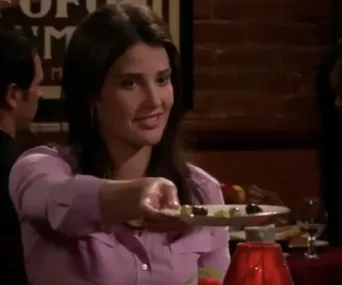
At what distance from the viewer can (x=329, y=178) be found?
2.62 meters

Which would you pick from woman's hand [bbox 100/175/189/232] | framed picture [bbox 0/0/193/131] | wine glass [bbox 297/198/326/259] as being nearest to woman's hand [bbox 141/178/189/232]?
woman's hand [bbox 100/175/189/232]

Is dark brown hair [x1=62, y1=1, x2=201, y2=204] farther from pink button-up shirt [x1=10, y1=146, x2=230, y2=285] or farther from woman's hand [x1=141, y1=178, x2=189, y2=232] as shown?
woman's hand [x1=141, y1=178, x2=189, y2=232]

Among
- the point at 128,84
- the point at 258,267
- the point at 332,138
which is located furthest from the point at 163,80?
the point at 332,138

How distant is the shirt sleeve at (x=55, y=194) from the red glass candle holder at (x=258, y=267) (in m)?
0.24

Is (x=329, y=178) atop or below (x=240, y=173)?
atop

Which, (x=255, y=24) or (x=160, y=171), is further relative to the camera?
(x=255, y=24)

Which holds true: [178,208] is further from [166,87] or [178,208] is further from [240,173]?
[240,173]

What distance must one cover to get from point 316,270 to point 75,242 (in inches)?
42.6

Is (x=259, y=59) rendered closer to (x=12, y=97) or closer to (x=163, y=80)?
(x=12, y=97)

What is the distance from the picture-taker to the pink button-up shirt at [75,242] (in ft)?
4.03

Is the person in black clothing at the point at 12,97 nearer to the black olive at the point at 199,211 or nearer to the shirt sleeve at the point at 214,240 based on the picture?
the shirt sleeve at the point at 214,240

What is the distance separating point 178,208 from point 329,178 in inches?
62.2

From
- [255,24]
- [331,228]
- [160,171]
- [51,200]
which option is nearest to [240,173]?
[255,24]

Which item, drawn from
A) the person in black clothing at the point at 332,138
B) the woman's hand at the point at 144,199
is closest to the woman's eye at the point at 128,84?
the woman's hand at the point at 144,199
